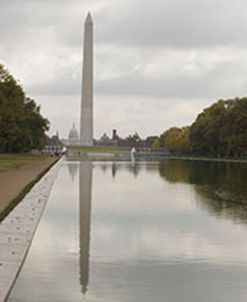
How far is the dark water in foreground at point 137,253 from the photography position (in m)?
7.91

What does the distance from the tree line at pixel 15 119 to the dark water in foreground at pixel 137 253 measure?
135 ft

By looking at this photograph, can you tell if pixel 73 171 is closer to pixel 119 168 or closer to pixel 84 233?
pixel 119 168

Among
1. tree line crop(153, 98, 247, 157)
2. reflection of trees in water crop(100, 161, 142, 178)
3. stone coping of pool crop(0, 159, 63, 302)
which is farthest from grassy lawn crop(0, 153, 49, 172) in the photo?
tree line crop(153, 98, 247, 157)

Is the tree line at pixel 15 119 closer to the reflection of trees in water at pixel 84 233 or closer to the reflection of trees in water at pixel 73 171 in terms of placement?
the reflection of trees in water at pixel 73 171

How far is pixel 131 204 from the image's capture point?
1922cm

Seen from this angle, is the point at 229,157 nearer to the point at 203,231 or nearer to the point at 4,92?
the point at 4,92

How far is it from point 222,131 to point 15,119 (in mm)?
30158

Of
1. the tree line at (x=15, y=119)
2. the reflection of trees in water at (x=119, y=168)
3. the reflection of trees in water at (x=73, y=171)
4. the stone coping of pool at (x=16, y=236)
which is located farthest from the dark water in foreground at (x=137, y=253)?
the tree line at (x=15, y=119)

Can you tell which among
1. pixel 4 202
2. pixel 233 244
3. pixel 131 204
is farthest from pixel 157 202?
pixel 233 244

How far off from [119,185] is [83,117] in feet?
204

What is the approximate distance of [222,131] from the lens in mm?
82750

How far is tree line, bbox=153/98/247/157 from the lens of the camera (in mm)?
78812

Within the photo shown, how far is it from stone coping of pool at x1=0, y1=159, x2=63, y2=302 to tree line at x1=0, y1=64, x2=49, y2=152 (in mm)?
41036

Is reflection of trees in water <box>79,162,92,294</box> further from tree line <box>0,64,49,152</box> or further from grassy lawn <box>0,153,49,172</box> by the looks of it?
tree line <box>0,64,49,152</box>
